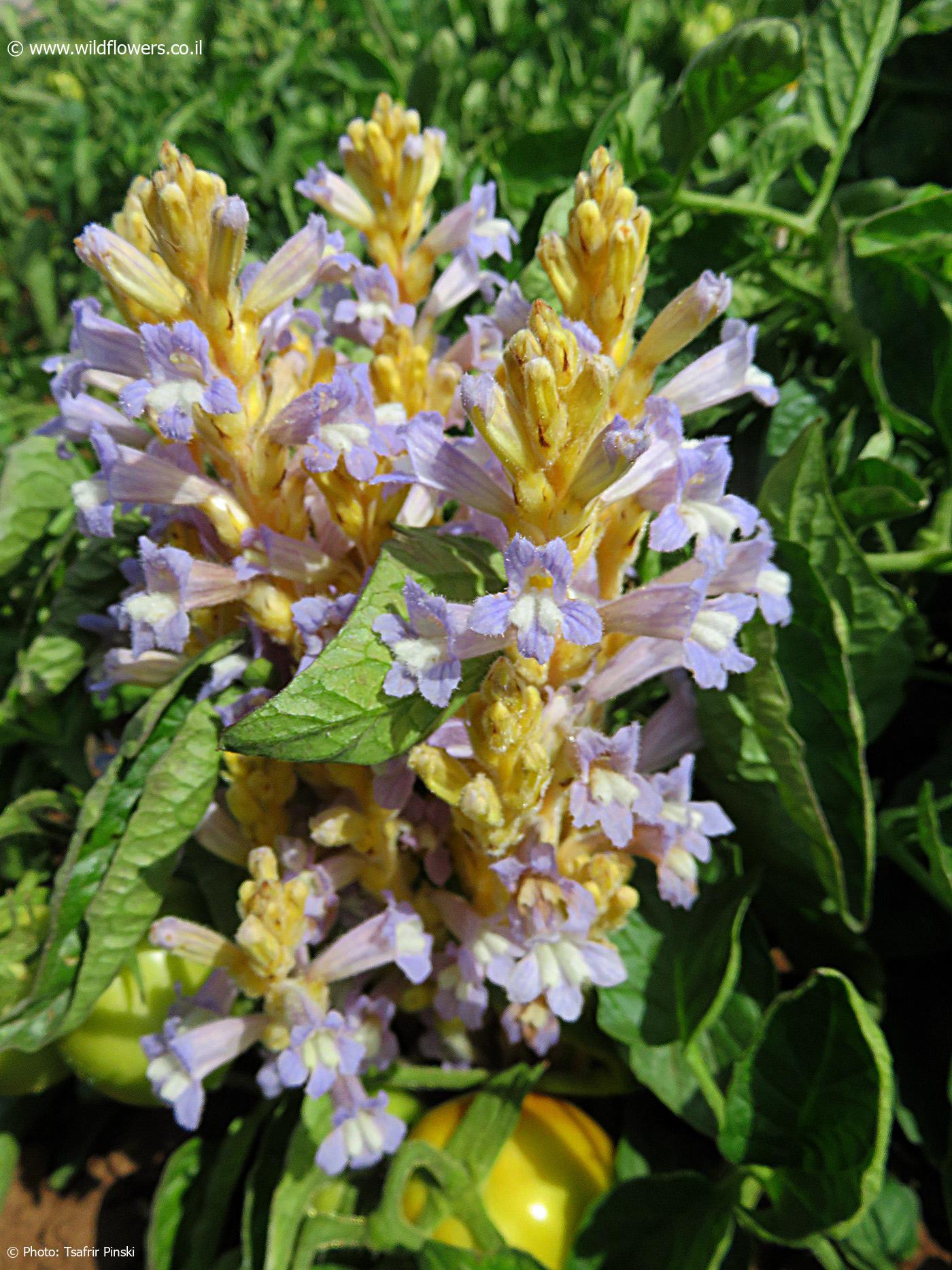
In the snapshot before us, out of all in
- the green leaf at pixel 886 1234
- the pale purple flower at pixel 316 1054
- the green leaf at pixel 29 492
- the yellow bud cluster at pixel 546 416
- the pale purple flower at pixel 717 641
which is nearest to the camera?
the yellow bud cluster at pixel 546 416

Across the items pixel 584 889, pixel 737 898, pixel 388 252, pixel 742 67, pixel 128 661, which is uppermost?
pixel 742 67

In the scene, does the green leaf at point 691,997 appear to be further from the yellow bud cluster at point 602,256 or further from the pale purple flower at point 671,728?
the yellow bud cluster at point 602,256

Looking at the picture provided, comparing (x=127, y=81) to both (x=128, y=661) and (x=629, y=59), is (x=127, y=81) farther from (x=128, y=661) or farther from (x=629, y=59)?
(x=128, y=661)

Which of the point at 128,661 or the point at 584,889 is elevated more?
the point at 128,661

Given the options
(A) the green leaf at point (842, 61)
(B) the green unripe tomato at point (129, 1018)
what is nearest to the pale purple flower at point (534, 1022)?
(B) the green unripe tomato at point (129, 1018)

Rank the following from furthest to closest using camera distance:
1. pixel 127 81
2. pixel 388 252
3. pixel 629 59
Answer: pixel 127 81 → pixel 629 59 → pixel 388 252

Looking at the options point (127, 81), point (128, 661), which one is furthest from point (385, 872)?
point (127, 81)

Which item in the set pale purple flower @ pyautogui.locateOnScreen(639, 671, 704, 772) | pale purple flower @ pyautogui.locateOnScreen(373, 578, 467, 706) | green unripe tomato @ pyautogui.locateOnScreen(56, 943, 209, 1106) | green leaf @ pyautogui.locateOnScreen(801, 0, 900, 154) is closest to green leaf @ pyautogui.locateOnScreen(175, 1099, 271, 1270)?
green unripe tomato @ pyautogui.locateOnScreen(56, 943, 209, 1106)
